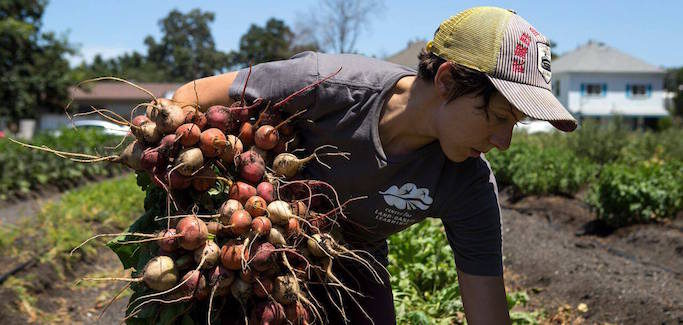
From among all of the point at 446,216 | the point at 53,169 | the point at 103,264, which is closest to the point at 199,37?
the point at 53,169

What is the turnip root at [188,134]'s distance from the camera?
185 centimetres

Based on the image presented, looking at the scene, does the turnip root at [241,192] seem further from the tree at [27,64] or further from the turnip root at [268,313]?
the tree at [27,64]

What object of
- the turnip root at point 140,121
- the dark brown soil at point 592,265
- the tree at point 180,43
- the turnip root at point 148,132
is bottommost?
the dark brown soil at point 592,265

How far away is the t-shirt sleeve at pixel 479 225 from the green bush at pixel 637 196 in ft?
21.5

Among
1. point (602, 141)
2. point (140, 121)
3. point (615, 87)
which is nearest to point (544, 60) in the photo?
point (140, 121)

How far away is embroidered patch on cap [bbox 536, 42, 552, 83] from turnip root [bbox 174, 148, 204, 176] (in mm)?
1050

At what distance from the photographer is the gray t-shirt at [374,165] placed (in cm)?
204

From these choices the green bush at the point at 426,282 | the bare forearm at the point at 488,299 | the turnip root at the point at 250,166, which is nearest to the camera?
the turnip root at the point at 250,166

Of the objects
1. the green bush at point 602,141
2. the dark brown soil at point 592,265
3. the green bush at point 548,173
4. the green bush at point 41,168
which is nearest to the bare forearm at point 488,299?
the dark brown soil at point 592,265

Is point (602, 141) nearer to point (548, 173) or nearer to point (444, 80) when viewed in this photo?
point (548, 173)

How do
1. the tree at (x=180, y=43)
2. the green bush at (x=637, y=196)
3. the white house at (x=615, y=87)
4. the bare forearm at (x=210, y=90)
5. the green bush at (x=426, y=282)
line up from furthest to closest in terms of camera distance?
the tree at (x=180, y=43)
the white house at (x=615, y=87)
the green bush at (x=637, y=196)
the green bush at (x=426, y=282)
the bare forearm at (x=210, y=90)

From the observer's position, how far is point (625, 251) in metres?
7.48

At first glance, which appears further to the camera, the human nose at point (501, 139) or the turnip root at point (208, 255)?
the human nose at point (501, 139)

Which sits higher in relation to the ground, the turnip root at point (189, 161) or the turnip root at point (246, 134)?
the turnip root at point (246, 134)
